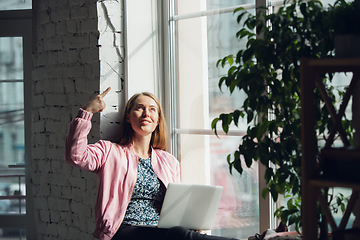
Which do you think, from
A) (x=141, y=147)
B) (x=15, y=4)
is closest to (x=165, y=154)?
(x=141, y=147)

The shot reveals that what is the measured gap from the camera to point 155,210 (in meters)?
2.12

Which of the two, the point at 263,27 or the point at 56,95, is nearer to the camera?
the point at 263,27

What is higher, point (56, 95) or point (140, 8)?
point (140, 8)

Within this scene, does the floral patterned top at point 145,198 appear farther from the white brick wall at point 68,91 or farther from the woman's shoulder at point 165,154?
the white brick wall at point 68,91

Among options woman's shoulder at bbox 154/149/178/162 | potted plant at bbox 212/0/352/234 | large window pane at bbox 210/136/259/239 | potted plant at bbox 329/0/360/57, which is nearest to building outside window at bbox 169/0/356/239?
large window pane at bbox 210/136/259/239

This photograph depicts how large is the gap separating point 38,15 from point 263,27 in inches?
66.3

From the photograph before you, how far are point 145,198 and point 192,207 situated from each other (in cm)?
32

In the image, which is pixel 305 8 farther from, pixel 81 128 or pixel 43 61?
pixel 43 61

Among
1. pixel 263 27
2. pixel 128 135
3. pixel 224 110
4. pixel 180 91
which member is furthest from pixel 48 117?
pixel 263 27

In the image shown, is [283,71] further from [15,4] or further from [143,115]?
[15,4]

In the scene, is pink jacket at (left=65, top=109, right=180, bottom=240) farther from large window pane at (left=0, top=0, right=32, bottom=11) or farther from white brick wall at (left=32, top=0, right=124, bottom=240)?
large window pane at (left=0, top=0, right=32, bottom=11)

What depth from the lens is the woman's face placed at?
7.15 ft

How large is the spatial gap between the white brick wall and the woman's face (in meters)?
0.17

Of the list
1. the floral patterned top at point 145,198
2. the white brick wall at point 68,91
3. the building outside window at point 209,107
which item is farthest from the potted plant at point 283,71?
the white brick wall at point 68,91
